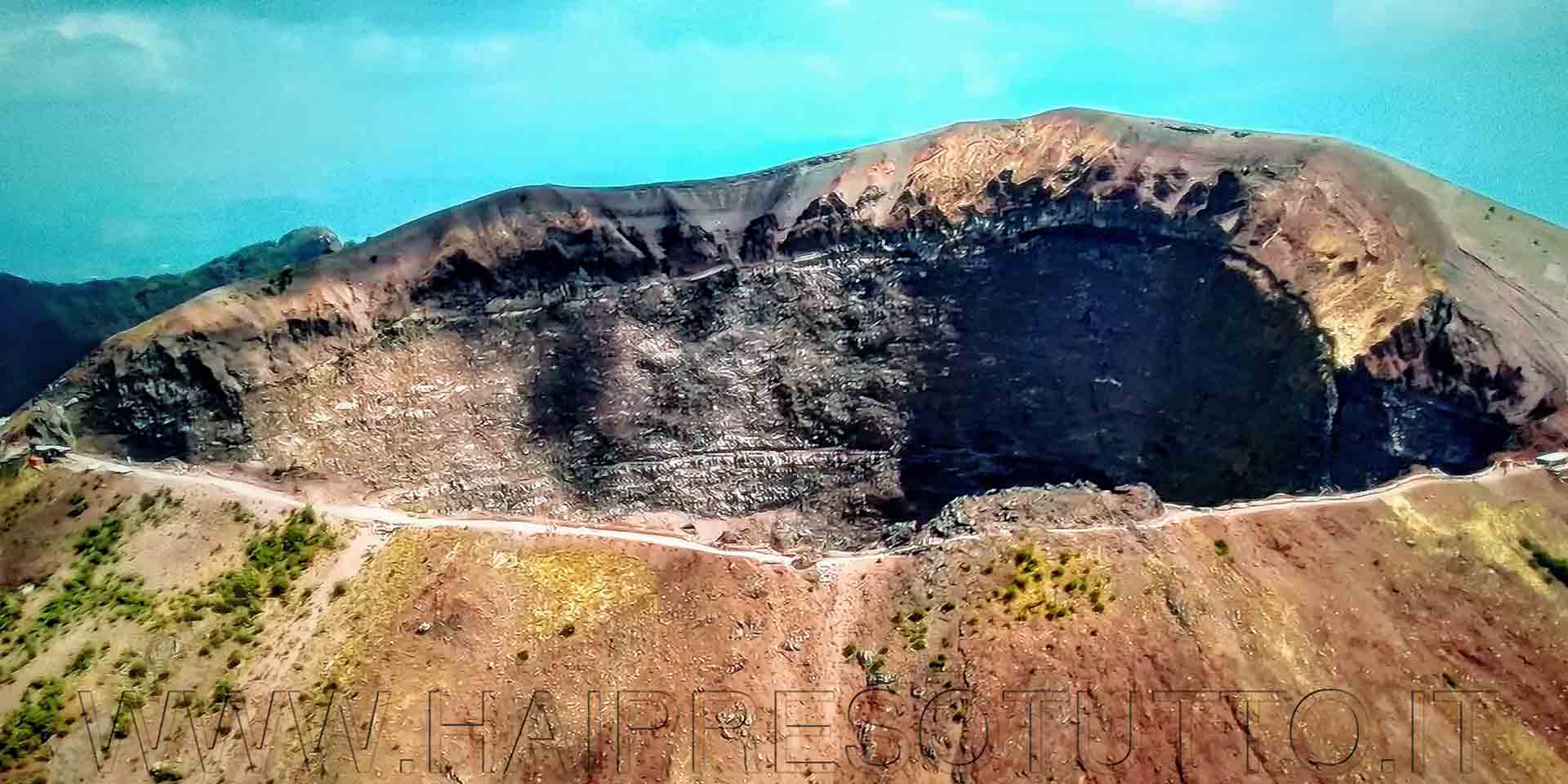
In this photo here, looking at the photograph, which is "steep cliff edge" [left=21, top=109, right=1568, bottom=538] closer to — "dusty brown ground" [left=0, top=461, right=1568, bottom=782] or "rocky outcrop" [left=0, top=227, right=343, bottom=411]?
"dusty brown ground" [left=0, top=461, right=1568, bottom=782]

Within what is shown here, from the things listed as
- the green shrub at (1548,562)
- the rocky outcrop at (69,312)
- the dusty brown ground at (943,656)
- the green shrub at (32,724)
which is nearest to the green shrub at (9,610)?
the dusty brown ground at (943,656)

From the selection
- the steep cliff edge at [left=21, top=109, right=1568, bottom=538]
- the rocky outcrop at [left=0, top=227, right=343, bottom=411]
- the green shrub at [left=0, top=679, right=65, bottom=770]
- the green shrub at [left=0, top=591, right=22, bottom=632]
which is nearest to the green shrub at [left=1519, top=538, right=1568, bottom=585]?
the steep cliff edge at [left=21, top=109, right=1568, bottom=538]

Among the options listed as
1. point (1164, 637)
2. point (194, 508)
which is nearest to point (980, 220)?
point (1164, 637)

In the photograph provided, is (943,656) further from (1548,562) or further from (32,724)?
(32,724)

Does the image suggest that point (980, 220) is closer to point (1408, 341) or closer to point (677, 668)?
point (1408, 341)

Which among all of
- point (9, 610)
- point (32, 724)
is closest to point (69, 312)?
point (9, 610)
